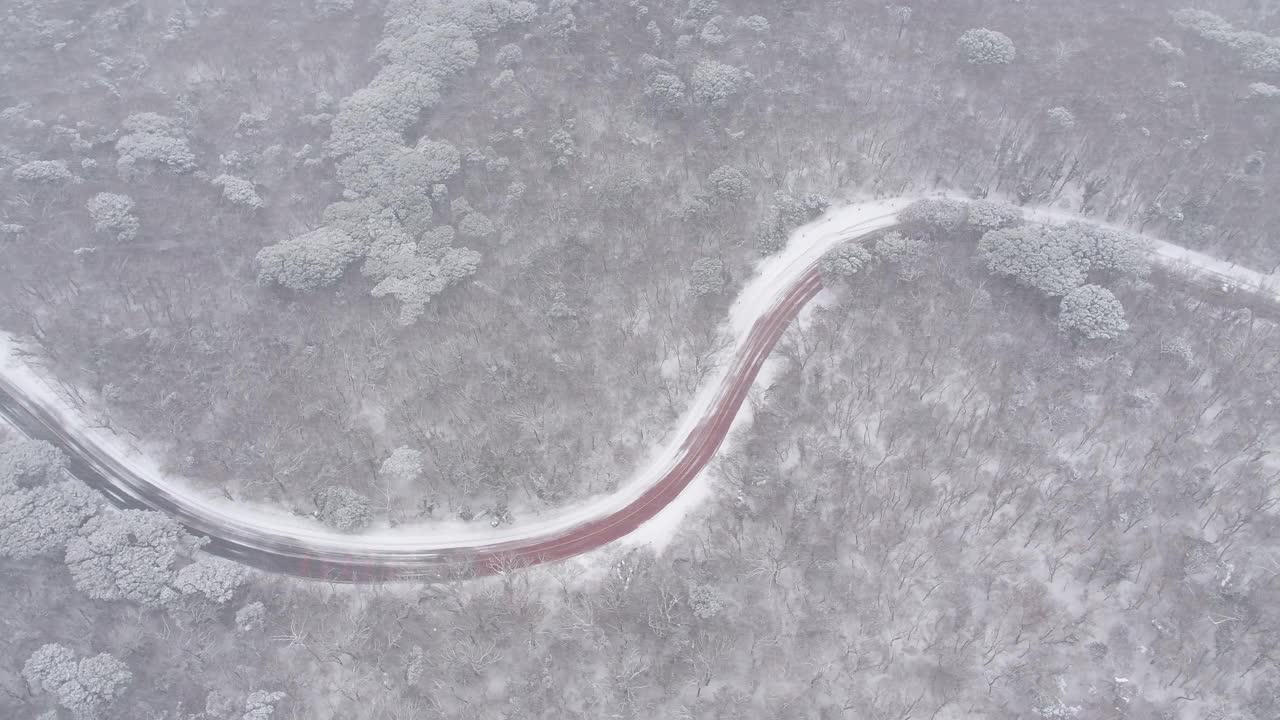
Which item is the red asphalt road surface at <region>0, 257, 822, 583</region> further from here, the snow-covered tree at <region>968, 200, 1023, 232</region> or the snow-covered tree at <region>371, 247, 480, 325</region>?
the snow-covered tree at <region>968, 200, 1023, 232</region>

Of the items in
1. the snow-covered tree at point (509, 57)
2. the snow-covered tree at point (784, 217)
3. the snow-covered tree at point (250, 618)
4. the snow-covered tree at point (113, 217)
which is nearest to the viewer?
the snow-covered tree at point (250, 618)

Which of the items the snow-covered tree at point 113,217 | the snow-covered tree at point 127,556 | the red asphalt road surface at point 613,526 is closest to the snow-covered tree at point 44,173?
the snow-covered tree at point 113,217

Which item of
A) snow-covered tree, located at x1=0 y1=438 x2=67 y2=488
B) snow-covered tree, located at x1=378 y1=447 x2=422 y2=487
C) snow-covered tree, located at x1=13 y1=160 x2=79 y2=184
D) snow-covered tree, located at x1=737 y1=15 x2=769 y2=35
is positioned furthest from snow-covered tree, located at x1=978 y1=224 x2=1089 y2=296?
snow-covered tree, located at x1=13 y1=160 x2=79 y2=184

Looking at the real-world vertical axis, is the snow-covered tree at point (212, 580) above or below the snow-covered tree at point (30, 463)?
below

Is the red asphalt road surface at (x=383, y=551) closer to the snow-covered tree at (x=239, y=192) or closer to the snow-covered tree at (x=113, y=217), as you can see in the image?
the snow-covered tree at (x=113, y=217)

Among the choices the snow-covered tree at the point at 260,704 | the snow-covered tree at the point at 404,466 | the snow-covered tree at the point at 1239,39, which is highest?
the snow-covered tree at the point at 1239,39

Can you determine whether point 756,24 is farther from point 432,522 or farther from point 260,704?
point 260,704
